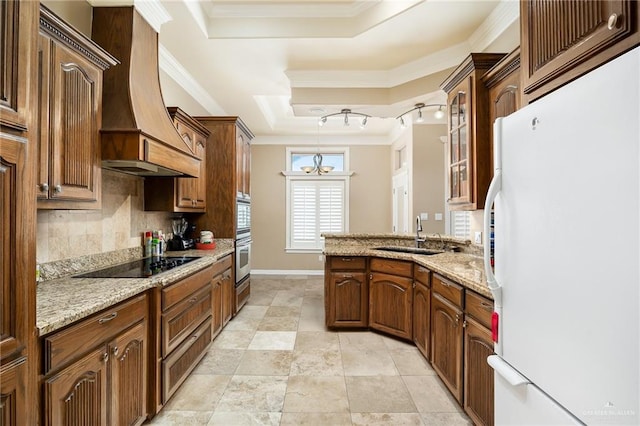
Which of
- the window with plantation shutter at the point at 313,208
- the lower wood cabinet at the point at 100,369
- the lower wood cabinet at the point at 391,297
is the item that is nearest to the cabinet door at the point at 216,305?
the lower wood cabinet at the point at 100,369

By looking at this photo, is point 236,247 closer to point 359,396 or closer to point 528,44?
A: point 359,396

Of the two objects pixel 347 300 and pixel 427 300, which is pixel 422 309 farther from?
pixel 347 300

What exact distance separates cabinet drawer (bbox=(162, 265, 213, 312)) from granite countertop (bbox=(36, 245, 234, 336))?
0.06 metres

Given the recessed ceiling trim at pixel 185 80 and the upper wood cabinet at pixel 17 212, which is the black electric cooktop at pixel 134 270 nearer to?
the upper wood cabinet at pixel 17 212

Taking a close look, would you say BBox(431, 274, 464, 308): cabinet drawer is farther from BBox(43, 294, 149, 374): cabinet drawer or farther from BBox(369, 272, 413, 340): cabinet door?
BBox(43, 294, 149, 374): cabinet drawer

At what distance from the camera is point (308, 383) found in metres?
2.33

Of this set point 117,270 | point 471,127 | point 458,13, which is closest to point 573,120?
point 471,127

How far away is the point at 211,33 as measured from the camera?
2.87 metres

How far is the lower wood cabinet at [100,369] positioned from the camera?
1204 mm

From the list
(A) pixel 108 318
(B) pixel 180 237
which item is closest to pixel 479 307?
(A) pixel 108 318

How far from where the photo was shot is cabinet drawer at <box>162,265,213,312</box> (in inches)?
78.5

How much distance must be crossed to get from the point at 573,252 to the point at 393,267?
7.46 ft

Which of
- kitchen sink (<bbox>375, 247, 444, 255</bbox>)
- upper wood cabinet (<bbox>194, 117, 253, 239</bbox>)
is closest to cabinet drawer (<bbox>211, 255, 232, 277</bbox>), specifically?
upper wood cabinet (<bbox>194, 117, 253, 239</bbox>)

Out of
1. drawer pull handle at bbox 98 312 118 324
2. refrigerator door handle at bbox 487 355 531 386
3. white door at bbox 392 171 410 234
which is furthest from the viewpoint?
white door at bbox 392 171 410 234
